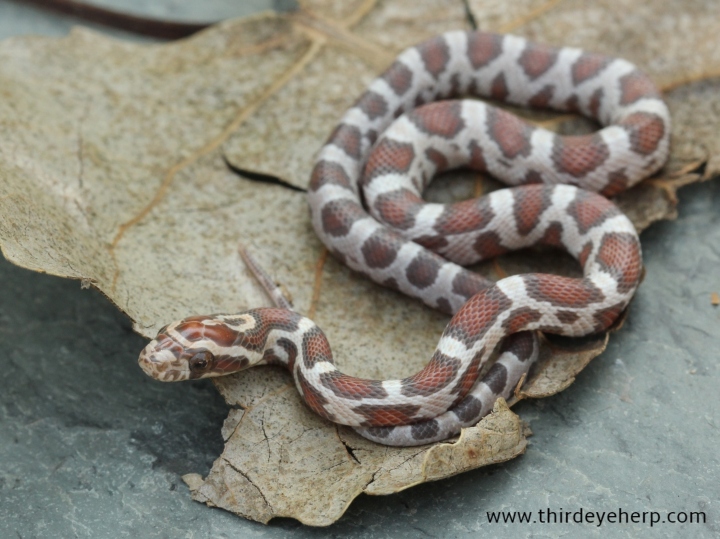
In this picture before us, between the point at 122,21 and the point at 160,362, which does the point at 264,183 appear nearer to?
the point at 160,362

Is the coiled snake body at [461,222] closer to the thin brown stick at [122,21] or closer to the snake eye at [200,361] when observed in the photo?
the snake eye at [200,361]

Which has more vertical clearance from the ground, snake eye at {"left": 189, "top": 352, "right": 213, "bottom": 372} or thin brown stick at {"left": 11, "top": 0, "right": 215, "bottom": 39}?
thin brown stick at {"left": 11, "top": 0, "right": 215, "bottom": 39}

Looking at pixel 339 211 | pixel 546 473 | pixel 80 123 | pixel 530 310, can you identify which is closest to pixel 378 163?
pixel 339 211

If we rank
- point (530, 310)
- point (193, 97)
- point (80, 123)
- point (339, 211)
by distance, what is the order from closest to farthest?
point (530, 310) < point (339, 211) < point (80, 123) < point (193, 97)

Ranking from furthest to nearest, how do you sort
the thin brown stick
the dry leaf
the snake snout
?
the thin brown stick → the snake snout → the dry leaf

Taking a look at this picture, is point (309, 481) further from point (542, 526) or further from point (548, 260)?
point (548, 260)

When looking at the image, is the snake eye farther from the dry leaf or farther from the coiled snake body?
the dry leaf

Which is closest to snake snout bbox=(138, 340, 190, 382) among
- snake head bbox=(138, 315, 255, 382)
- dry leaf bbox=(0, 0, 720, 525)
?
snake head bbox=(138, 315, 255, 382)
